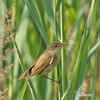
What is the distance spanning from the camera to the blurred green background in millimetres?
1888

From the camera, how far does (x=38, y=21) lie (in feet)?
6.64

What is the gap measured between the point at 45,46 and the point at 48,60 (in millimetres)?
Answer: 145

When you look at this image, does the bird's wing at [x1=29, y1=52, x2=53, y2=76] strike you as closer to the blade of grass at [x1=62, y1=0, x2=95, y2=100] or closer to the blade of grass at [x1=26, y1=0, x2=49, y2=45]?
the blade of grass at [x1=26, y1=0, x2=49, y2=45]

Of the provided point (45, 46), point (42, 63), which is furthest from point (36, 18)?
point (42, 63)

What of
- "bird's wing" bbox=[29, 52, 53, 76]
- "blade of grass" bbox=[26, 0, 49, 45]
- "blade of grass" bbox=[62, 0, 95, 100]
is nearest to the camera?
"blade of grass" bbox=[62, 0, 95, 100]

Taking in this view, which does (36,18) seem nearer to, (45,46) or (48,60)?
(45,46)

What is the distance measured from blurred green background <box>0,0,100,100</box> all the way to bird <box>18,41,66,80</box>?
0.17 feet

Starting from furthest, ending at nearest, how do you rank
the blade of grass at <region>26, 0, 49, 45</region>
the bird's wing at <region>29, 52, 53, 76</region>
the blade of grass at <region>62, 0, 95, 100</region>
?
1. the bird's wing at <region>29, 52, 53, 76</region>
2. the blade of grass at <region>26, 0, 49, 45</region>
3. the blade of grass at <region>62, 0, 95, 100</region>

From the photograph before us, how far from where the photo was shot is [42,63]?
226cm

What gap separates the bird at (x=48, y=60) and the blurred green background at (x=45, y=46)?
0.05m

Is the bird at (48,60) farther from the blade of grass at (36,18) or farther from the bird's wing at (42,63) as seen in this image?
the blade of grass at (36,18)

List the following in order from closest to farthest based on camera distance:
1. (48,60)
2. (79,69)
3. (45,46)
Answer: (79,69), (45,46), (48,60)

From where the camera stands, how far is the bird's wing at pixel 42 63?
2.15m

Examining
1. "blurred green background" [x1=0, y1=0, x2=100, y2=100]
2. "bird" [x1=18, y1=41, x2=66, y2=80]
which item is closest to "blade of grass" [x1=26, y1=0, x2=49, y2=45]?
"blurred green background" [x1=0, y1=0, x2=100, y2=100]
